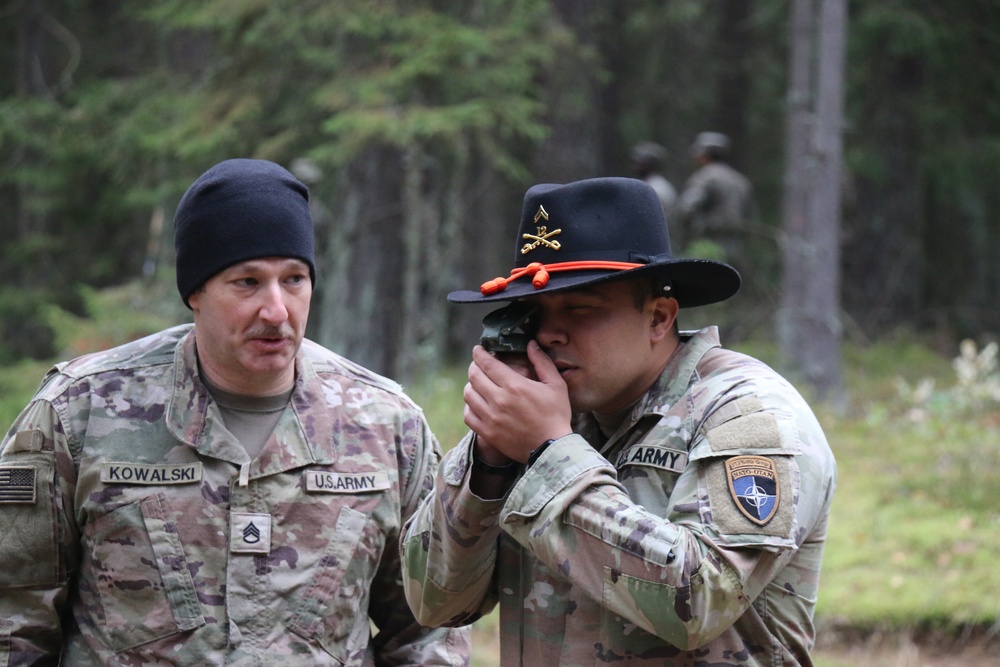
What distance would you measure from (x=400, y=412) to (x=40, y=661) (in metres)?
1.14

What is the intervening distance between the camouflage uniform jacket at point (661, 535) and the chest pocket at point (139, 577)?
635 millimetres

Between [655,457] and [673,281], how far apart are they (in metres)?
0.43

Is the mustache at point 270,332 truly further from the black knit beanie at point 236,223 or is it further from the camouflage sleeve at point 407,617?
the camouflage sleeve at point 407,617

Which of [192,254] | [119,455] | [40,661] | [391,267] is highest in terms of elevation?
[192,254]

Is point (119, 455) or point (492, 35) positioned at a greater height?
point (492, 35)

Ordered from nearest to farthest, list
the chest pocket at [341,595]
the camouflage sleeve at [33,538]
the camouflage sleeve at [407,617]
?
the camouflage sleeve at [33,538], the chest pocket at [341,595], the camouflage sleeve at [407,617]

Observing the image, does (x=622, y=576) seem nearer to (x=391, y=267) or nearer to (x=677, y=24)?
(x=391, y=267)

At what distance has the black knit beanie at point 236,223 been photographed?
2.84 m

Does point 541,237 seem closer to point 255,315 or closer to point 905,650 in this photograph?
point 255,315

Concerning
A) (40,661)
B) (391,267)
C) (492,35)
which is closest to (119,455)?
(40,661)

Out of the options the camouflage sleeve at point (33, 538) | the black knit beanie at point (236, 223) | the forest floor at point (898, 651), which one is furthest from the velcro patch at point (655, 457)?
the forest floor at point (898, 651)

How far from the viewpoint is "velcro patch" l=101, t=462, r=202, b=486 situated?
9.30 feet

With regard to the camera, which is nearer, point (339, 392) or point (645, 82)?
point (339, 392)

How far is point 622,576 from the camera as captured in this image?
2.12 meters
